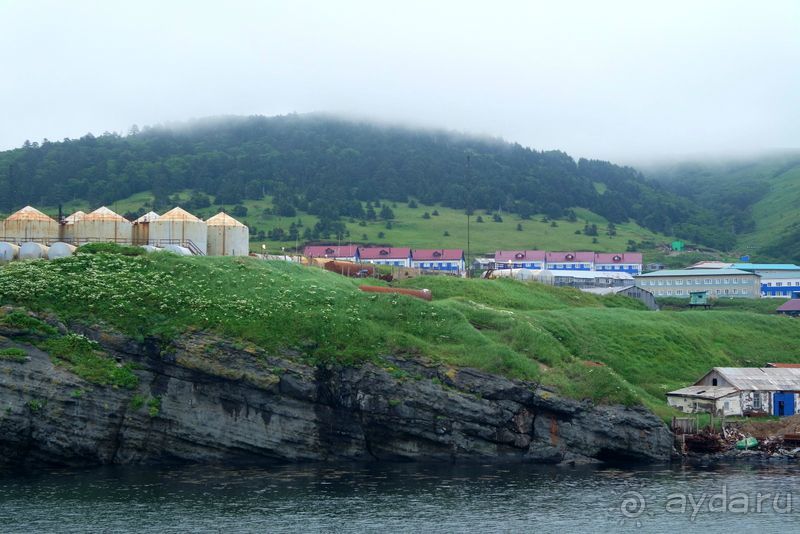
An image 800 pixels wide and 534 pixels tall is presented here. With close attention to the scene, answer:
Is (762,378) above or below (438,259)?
below

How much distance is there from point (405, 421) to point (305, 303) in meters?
12.8

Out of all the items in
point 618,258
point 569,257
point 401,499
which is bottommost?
point 401,499

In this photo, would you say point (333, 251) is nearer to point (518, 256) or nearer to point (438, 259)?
point (438, 259)

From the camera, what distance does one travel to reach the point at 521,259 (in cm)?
17700

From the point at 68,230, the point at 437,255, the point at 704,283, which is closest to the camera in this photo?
the point at 68,230

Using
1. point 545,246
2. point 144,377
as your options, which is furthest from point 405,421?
point 545,246

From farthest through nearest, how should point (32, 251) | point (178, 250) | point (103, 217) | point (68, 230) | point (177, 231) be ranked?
point (68, 230)
point (177, 231)
point (103, 217)
point (178, 250)
point (32, 251)

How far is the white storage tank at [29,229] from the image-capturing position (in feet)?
293

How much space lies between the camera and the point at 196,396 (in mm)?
67562

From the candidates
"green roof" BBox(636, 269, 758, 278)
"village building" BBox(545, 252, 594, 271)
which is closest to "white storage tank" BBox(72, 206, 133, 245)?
"green roof" BBox(636, 269, 758, 278)

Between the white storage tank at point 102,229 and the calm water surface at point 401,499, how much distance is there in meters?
31.1

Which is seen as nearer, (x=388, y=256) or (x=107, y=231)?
(x=107, y=231)

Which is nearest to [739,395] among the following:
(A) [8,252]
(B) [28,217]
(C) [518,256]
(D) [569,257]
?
(A) [8,252]

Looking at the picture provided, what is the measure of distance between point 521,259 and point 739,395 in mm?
97861
